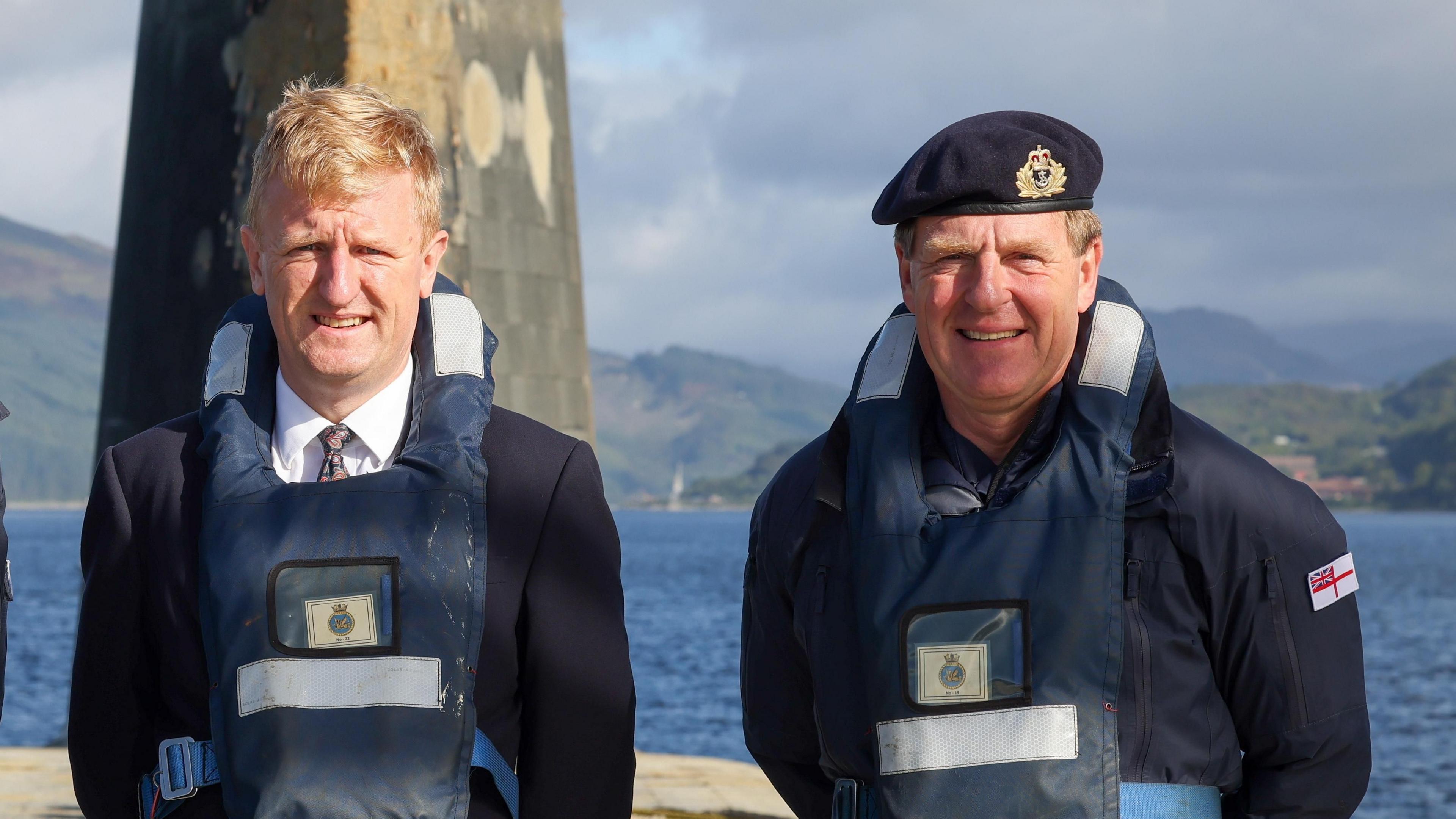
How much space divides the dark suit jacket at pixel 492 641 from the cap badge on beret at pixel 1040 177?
3.27ft

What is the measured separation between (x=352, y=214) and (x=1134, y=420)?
1438mm

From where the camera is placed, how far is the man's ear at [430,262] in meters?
2.82

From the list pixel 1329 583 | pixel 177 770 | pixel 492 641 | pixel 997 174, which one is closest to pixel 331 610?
pixel 492 641

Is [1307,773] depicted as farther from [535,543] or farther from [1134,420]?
[535,543]

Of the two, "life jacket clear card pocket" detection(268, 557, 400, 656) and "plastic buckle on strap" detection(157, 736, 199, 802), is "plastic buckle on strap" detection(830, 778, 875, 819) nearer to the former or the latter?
"life jacket clear card pocket" detection(268, 557, 400, 656)

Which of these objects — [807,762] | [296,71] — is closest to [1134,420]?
[807,762]

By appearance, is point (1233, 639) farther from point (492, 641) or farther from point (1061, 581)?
point (492, 641)

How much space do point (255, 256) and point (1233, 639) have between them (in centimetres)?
190

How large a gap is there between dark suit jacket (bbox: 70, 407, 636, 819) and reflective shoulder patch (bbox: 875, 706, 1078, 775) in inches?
21.2

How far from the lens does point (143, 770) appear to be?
9.23ft

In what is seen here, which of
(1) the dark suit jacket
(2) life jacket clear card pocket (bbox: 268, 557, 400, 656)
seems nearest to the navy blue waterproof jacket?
(1) the dark suit jacket

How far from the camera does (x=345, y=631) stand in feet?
8.61

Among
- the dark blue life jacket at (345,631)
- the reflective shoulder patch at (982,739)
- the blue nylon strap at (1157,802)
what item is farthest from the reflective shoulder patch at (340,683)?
the blue nylon strap at (1157,802)

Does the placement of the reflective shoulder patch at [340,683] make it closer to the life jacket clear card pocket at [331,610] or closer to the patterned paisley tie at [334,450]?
the life jacket clear card pocket at [331,610]
